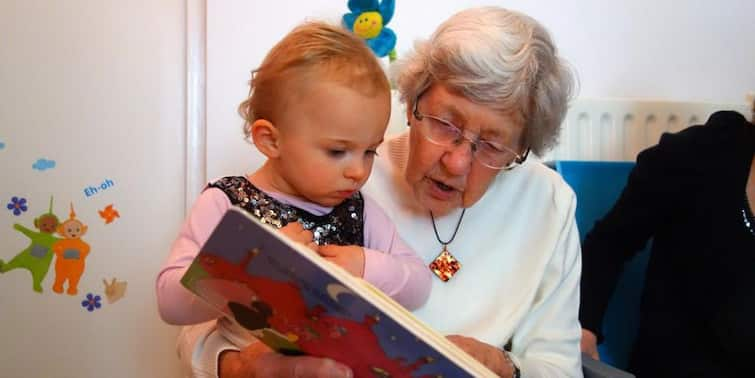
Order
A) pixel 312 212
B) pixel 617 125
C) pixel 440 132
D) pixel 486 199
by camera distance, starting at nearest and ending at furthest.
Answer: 1. pixel 312 212
2. pixel 440 132
3. pixel 486 199
4. pixel 617 125

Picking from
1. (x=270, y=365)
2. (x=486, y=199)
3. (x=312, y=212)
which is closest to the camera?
(x=270, y=365)

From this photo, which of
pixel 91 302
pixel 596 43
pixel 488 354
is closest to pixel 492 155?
pixel 488 354

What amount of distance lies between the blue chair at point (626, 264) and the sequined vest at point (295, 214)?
84 centimetres

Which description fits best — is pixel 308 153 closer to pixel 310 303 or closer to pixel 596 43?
pixel 310 303

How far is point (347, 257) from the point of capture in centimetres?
96

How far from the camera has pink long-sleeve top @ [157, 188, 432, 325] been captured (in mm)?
925

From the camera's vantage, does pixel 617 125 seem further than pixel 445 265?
Yes

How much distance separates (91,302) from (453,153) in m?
1.20

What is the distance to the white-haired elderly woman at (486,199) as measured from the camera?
111cm

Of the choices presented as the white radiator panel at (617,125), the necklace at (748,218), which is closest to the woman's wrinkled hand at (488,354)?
the necklace at (748,218)

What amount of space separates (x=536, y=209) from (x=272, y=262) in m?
0.77

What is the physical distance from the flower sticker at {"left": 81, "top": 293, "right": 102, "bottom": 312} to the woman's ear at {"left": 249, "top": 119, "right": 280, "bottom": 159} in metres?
1.07

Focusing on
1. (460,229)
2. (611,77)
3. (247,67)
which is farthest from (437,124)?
(611,77)

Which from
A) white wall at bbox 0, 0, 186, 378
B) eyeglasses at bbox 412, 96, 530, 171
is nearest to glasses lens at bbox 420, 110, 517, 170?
eyeglasses at bbox 412, 96, 530, 171
